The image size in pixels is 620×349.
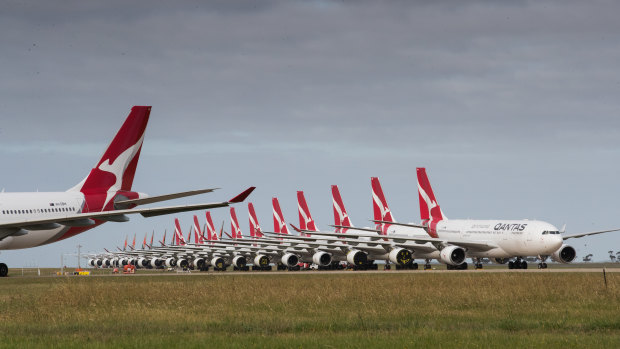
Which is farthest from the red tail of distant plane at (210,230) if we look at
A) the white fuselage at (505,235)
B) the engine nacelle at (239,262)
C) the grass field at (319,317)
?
the grass field at (319,317)

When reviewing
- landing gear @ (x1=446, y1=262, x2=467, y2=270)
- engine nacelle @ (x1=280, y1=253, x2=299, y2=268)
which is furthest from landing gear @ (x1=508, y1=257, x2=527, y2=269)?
engine nacelle @ (x1=280, y1=253, x2=299, y2=268)

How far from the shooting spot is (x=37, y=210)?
141 feet

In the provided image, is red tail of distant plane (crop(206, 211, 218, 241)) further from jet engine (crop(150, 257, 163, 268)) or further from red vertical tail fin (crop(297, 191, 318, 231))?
red vertical tail fin (crop(297, 191, 318, 231))

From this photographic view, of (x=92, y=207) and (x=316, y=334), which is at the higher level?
(x=92, y=207)

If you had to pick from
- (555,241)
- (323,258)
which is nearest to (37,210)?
(555,241)

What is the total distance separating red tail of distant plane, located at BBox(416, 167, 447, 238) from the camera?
2867 inches

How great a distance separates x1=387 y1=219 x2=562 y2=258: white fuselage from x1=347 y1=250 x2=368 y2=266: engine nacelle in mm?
6782

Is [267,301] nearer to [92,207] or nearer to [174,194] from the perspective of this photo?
[174,194]

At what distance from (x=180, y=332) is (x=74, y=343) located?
2683 millimetres

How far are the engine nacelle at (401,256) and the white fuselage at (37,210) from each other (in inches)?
1088

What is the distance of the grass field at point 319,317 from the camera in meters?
16.0

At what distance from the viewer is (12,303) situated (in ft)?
85.3

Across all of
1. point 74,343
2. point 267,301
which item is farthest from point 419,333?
point 267,301

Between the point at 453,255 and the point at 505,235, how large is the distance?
13.9ft
